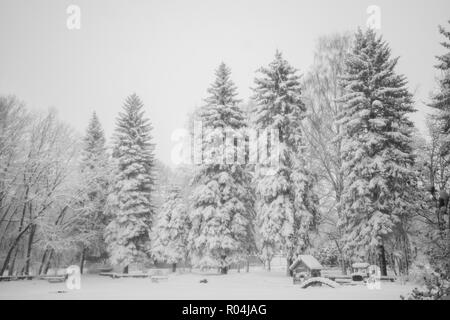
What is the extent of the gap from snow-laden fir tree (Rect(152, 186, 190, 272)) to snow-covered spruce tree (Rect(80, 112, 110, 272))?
5.53 m

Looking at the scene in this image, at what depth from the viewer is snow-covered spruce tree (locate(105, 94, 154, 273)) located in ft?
105

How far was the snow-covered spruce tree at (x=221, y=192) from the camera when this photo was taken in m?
27.2

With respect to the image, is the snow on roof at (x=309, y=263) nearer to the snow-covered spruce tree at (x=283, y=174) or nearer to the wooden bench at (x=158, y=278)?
the snow-covered spruce tree at (x=283, y=174)

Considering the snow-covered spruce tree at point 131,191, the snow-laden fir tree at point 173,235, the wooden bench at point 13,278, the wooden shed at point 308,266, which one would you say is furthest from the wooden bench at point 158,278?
the wooden bench at point 13,278

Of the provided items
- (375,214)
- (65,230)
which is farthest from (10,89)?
(375,214)

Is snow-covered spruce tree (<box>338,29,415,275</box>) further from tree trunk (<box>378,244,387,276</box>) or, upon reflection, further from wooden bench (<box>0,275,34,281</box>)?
wooden bench (<box>0,275,34,281</box>)

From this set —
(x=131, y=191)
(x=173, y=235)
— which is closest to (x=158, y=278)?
(x=173, y=235)

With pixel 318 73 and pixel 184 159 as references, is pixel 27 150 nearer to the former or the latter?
pixel 184 159

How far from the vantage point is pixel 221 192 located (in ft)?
93.8

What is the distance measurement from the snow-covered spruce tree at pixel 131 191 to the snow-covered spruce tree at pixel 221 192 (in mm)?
5936

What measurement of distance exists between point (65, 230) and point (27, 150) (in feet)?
26.5

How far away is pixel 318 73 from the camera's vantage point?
2816cm
